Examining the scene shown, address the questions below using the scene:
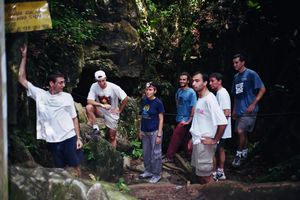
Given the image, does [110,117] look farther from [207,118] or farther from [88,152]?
[207,118]

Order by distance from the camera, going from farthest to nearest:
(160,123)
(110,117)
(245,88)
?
(110,117) < (245,88) < (160,123)

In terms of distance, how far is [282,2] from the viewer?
9203mm

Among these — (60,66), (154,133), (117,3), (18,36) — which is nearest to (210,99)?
(154,133)

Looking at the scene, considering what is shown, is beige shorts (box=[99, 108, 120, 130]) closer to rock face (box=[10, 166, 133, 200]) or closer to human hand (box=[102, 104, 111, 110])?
human hand (box=[102, 104, 111, 110])

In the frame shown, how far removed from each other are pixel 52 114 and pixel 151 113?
80.2 inches

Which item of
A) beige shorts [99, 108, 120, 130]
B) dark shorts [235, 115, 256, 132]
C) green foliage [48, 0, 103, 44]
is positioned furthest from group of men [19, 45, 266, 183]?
green foliage [48, 0, 103, 44]

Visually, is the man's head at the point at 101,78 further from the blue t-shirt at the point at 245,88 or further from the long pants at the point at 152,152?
the blue t-shirt at the point at 245,88

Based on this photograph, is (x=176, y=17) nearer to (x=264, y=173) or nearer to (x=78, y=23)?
(x=78, y=23)

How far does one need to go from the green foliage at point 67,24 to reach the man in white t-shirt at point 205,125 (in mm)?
3066

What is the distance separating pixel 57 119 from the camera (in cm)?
588

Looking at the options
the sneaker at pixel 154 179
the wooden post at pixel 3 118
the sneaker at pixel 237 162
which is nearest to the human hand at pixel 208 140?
the sneaker at pixel 154 179

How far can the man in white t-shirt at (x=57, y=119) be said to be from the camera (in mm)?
5785

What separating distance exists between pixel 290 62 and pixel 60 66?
4825mm

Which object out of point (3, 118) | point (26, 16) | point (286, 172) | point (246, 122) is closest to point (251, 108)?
point (246, 122)
